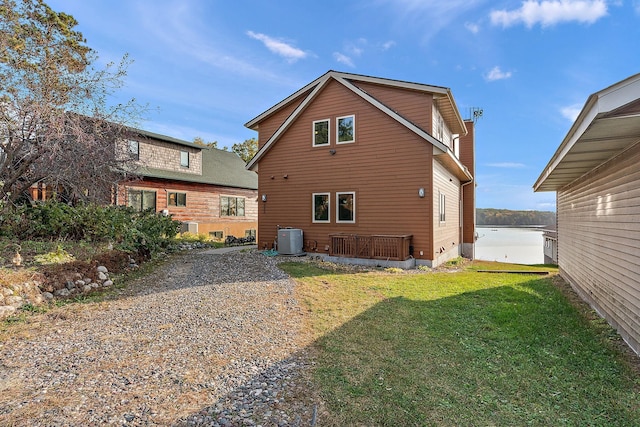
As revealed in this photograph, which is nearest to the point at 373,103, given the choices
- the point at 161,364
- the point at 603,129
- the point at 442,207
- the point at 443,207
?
the point at 442,207

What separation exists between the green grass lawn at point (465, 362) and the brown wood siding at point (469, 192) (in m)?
10.9

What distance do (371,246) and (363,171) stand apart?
2.69 meters

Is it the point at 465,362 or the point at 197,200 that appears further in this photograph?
the point at 197,200

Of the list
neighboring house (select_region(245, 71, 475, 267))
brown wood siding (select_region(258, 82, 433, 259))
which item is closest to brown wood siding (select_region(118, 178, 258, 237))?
neighboring house (select_region(245, 71, 475, 267))

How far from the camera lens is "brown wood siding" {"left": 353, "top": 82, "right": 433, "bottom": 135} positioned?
1147 centimetres

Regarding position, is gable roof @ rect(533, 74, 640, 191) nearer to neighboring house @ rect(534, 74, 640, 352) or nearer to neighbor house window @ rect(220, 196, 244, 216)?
neighboring house @ rect(534, 74, 640, 352)

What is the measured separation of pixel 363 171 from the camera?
11.9 m

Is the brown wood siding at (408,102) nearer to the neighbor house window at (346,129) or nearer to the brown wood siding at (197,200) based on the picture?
the neighbor house window at (346,129)

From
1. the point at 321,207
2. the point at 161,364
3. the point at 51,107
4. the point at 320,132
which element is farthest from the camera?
the point at 320,132

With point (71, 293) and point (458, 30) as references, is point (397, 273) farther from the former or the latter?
point (458, 30)

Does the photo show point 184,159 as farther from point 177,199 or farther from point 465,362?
point 465,362

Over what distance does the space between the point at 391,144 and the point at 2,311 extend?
10.4 m

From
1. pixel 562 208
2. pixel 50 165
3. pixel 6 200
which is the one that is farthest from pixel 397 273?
pixel 6 200

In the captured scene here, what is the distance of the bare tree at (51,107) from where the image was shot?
8234 mm
